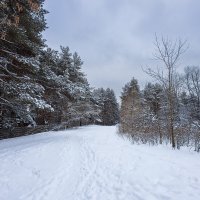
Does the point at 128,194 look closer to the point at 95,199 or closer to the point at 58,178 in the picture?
the point at 95,199

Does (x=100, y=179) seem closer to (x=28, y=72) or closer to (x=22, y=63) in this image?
(x=22, y=63)

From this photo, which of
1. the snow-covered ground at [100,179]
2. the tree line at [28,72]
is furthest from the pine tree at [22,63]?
the snow-covered ground at [100,179]

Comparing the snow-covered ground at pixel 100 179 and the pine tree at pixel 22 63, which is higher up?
the pine tree at pixel 22 63

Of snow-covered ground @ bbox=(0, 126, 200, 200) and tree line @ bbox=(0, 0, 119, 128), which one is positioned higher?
tree line @ bbox=(0, 0, 119, 128)

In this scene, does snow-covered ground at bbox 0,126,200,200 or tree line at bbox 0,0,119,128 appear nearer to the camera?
snow-covered ground at bbox 0,126,200,200

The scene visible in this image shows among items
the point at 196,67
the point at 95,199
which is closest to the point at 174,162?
the point at 95,199

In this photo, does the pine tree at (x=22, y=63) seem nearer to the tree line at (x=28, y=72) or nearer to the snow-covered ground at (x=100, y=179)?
the tree line at (x=28, y=72)

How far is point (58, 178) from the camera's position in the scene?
689cm

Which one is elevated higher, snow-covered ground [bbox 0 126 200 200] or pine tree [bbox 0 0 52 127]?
pine tree [bbox 0 0 52 127]

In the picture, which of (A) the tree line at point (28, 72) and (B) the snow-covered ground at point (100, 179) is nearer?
(B) the snow-covered ground at point (100, 179)

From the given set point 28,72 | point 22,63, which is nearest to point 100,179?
point 22,63

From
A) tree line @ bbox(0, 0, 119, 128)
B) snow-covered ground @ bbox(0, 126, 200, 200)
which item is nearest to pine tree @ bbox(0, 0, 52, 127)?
tree line @ bbox(0, 0, 119, 128)

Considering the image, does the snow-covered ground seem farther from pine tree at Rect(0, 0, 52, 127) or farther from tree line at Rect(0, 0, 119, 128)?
pine tree at Rect(0, 0, 52, 127)

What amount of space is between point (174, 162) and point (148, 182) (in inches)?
101
